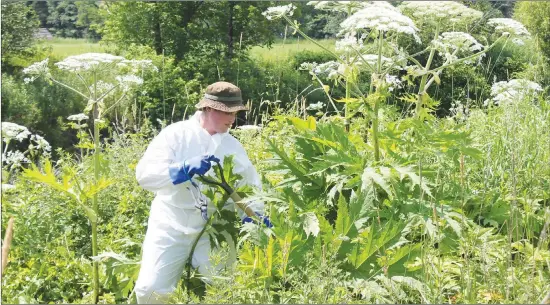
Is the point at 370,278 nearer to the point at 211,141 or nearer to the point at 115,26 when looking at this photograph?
the point at 211,141

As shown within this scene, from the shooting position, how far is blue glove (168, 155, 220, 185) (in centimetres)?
367

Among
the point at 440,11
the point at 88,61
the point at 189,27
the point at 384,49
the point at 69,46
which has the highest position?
the point at 440,11

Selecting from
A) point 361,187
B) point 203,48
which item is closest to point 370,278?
point 361,187

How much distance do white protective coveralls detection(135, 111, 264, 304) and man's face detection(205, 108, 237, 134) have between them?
0.19 feet

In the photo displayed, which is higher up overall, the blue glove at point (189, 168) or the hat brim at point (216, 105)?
the hat brim at point (216, 105)

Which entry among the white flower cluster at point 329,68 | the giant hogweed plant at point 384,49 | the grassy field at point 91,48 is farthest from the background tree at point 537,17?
the giant hogweed plant at point 384,49

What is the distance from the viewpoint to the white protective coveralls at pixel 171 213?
12.7ft

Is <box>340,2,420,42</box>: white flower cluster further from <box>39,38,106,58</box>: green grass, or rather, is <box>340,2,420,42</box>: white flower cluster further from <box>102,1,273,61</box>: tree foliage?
<box>39,38,106,58</box>: green grass

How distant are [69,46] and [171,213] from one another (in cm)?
2073

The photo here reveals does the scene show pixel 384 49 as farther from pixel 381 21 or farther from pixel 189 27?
pixel 189 27

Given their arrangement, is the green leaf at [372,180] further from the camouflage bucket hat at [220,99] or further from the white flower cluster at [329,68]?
the camouflage bucket hat at [220,99]

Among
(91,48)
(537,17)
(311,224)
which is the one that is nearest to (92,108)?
(311,224)

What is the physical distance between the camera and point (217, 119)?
13.6ft

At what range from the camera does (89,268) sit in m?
4.28
